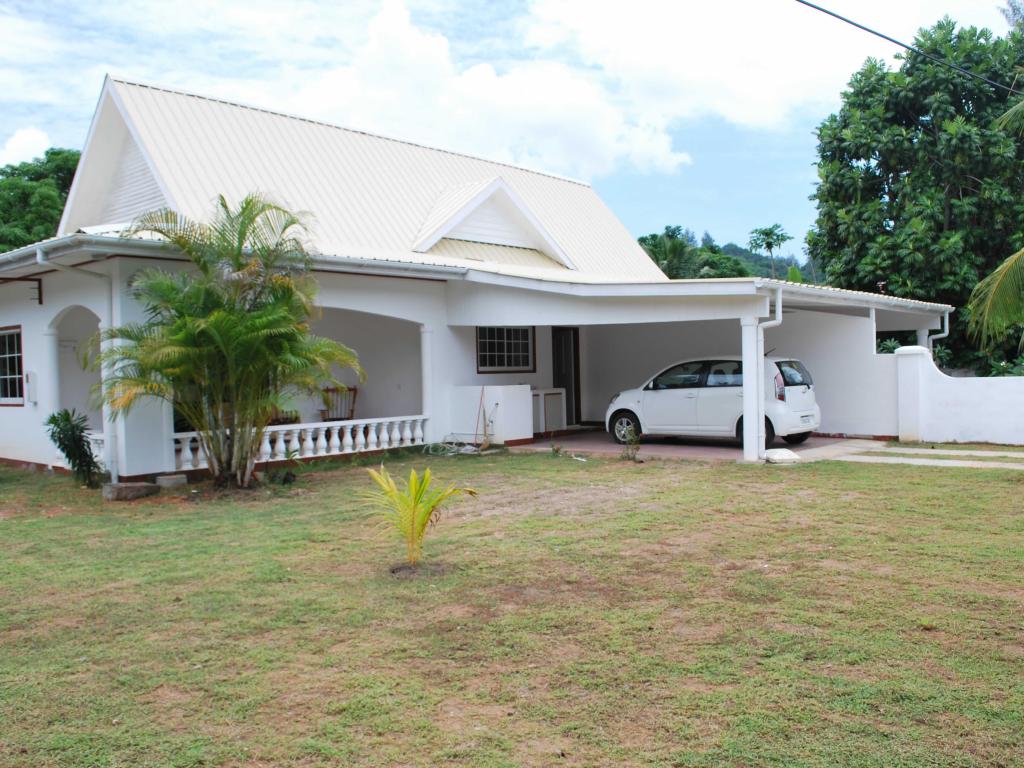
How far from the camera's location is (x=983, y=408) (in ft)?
46.4

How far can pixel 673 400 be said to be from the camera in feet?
47.4

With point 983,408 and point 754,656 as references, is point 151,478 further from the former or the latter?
point 983,408

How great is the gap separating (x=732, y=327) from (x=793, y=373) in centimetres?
309

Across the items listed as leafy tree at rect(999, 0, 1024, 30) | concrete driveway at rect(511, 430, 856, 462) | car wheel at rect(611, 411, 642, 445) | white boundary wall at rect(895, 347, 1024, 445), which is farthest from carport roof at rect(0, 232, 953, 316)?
leafy tree at rect(999, 0, 1024, 30)

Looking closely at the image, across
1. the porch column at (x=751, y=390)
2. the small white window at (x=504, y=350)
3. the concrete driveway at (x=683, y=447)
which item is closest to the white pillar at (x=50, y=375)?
the small white window at (x=504, y=350)

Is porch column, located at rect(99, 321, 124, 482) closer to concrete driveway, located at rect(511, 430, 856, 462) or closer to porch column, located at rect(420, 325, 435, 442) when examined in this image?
porch column, located at rect(420, 325, 435, 442)

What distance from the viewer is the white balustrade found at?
11625 millimetres

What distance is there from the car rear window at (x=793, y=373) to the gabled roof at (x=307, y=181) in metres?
3.82

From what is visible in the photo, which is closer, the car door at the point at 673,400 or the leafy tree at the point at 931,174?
the car door at the point at 673,400

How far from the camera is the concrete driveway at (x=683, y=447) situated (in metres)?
13.2

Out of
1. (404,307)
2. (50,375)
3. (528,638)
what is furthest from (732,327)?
(528,638)

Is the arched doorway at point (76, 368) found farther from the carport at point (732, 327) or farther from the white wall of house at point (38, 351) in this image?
the carport at point (732, 327)

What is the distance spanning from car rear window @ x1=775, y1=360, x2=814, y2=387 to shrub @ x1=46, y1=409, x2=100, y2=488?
992 cm

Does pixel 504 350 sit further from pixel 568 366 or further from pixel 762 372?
pixel 762 372
